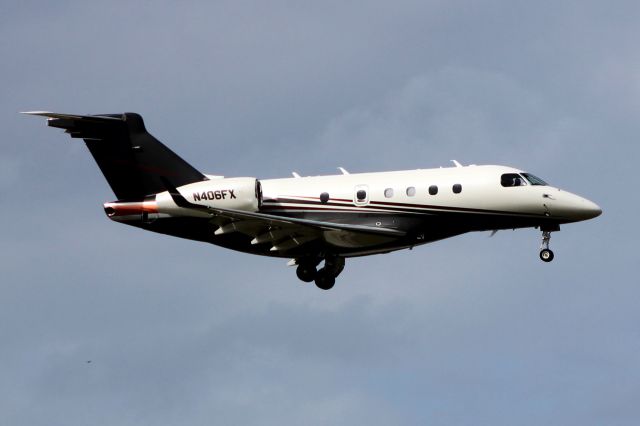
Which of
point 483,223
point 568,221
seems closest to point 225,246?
point 483,223

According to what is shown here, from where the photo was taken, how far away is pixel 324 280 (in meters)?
37.5

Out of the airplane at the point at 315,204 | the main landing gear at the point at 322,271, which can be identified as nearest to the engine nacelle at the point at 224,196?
the airplane at the point at 315,204

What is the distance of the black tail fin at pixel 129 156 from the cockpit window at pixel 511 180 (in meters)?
9.52

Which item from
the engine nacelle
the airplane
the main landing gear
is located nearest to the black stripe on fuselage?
the airplane

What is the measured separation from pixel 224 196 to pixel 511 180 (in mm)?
8527

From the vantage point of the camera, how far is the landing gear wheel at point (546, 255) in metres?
35.8

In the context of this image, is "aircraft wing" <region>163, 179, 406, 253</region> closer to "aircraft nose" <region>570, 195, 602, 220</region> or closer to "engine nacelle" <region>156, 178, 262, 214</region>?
"engine nacelle" <region>156, 178, 262, 214</region>

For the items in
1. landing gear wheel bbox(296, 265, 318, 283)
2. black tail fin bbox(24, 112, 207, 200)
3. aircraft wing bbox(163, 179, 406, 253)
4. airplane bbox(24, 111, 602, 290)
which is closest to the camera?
aircraft wing bbox(163, 179, 406, 253)

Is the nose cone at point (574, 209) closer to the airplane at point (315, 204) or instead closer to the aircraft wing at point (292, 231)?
the airplane at point (315, 204)

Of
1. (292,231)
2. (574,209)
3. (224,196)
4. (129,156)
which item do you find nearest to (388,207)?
(292,231)

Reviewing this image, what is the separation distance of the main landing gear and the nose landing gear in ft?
20.3

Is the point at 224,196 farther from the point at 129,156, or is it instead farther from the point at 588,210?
the point at 588,210

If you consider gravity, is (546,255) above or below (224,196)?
below

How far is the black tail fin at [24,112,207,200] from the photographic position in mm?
37188
